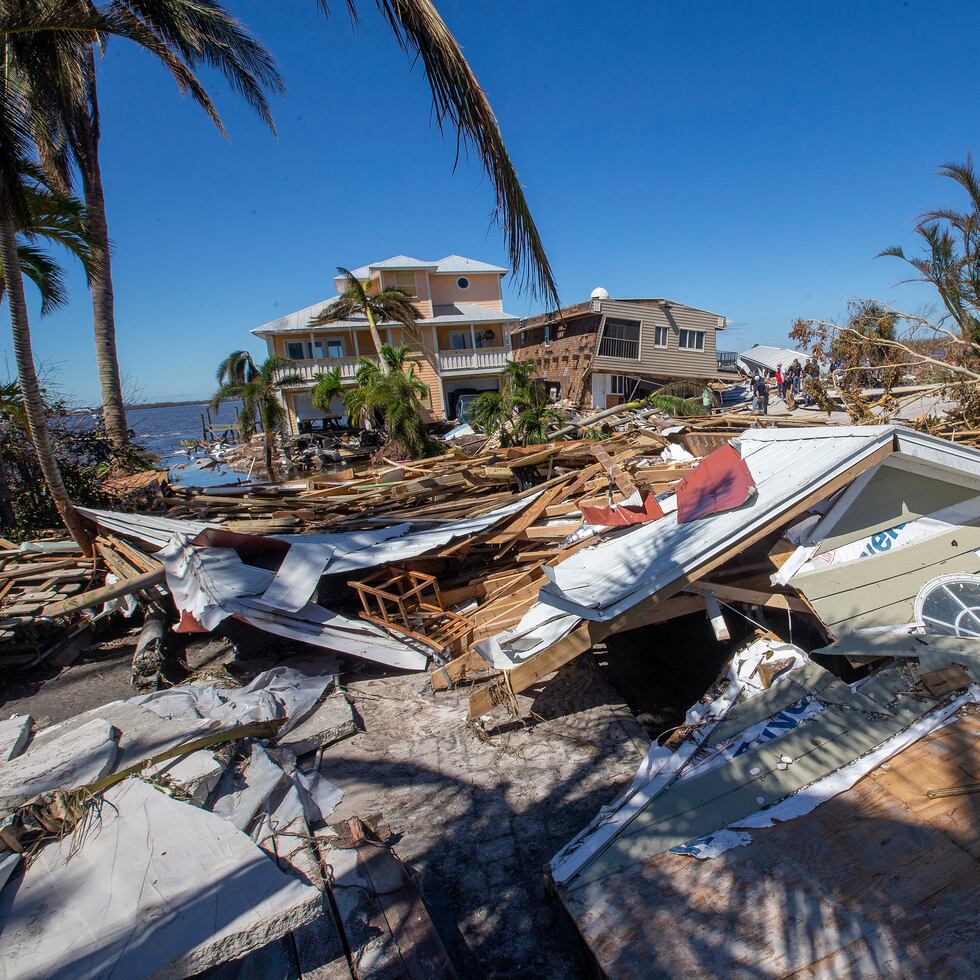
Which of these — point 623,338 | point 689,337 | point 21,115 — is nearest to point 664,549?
point 21,115

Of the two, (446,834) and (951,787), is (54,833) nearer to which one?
(446,834)

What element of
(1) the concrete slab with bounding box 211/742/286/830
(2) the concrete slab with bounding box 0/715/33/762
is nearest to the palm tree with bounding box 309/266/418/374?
(2) the concrete slab with bounding box 0/715/33/762

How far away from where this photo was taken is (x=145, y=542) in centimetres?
730

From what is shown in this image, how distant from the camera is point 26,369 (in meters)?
7.07

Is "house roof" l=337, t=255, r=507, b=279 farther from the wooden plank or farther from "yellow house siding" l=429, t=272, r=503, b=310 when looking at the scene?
the wooden plank

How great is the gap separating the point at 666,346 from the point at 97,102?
86.3ft

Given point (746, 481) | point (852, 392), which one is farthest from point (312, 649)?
point (852, 392)

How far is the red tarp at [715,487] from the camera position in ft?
16.9

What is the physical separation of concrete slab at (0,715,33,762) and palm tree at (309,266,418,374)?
21.8 m

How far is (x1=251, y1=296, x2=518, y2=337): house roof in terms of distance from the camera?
29.3 metres

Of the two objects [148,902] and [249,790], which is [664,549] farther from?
[148,902]

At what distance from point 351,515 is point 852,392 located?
8498 millimetres

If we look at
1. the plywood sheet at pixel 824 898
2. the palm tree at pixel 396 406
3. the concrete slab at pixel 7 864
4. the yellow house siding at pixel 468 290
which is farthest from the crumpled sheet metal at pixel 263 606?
the yellow house siding at pixel 468 290

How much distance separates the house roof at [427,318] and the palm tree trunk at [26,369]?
22.4 m
